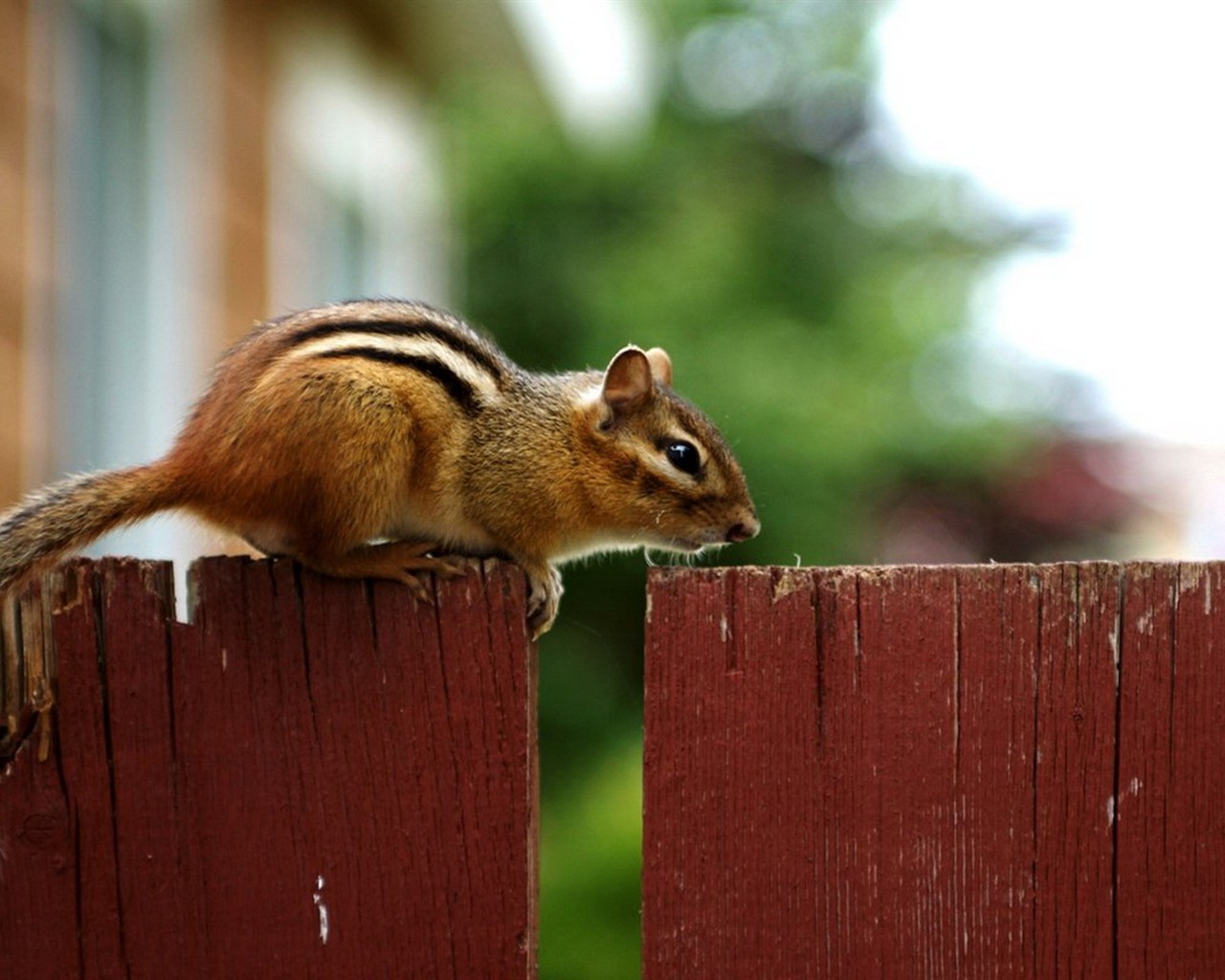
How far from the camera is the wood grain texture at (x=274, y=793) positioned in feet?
7.46

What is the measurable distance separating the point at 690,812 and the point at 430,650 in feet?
1.36

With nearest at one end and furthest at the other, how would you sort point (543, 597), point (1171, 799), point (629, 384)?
point (1171, 799) → point (543, 597) → point (629, 384)

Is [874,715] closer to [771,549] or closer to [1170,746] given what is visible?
[1170,746]

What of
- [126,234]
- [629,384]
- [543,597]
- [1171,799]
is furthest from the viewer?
[126,234]

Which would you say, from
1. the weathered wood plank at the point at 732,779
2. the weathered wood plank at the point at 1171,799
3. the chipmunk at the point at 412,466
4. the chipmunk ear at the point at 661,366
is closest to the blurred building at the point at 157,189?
the chipmunk at the point at 412,466

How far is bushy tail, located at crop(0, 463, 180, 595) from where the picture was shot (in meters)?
2.57

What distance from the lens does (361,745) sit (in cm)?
230

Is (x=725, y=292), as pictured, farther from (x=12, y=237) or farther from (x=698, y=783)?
(x=698, y=783)

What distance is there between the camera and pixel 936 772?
2.23m

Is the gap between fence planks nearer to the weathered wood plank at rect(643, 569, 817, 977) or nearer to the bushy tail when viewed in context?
the weathered wood plank at rect(643, 569, 817, 977)

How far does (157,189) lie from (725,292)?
4946 millimetres

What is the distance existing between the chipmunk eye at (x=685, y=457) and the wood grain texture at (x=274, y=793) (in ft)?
4.24

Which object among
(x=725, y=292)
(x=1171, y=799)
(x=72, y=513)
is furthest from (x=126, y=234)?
(x=1171, y=799)

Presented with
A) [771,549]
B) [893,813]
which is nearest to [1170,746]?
[893,813]
